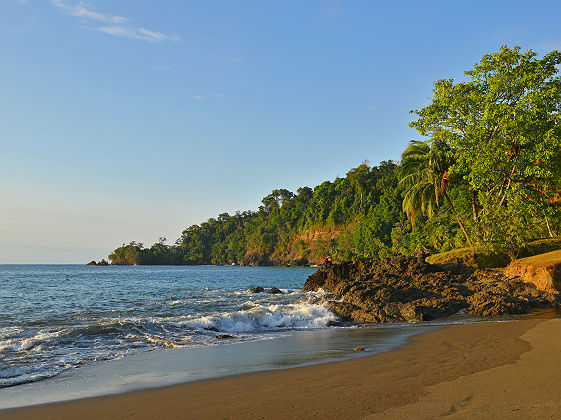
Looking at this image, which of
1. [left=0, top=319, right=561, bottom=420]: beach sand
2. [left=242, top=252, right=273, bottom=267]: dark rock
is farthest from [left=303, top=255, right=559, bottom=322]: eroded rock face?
[left=242, top=252, right=273, bottom=267]: dark rock

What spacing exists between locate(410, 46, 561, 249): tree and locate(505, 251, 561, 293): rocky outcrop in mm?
2843

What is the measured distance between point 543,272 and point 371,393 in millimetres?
15890

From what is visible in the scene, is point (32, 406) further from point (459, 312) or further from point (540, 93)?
point (540, 93)

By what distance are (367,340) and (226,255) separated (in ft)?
540

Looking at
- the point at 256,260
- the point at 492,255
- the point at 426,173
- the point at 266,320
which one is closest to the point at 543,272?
the point at 492,255

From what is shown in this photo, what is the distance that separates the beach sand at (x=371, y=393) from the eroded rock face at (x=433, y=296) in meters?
7.63

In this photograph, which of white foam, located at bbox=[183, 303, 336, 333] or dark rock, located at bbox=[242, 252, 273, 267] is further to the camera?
dark rock, located at bbox=[242, 252, 273, 267]

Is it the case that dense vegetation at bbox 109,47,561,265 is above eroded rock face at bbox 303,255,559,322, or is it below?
above

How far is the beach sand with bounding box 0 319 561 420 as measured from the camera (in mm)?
4898

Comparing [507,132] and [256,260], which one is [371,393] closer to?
[507,132]

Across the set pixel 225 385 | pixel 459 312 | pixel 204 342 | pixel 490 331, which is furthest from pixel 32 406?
pixel 459 312

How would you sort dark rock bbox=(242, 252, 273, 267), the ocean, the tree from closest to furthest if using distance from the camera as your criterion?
1. the ocean
2. the tree
3. dark rock bbox=(242, 252, 273, 267)

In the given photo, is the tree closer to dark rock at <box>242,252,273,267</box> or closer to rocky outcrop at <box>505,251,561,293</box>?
rocky outcrop at <box>505,251,561,293</box>

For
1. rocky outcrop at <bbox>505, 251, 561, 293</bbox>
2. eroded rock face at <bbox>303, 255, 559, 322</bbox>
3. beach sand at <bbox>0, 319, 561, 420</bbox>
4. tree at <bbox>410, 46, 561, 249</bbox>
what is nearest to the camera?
beach sand at <bbox>0, 319, 561, 420</bbox>
